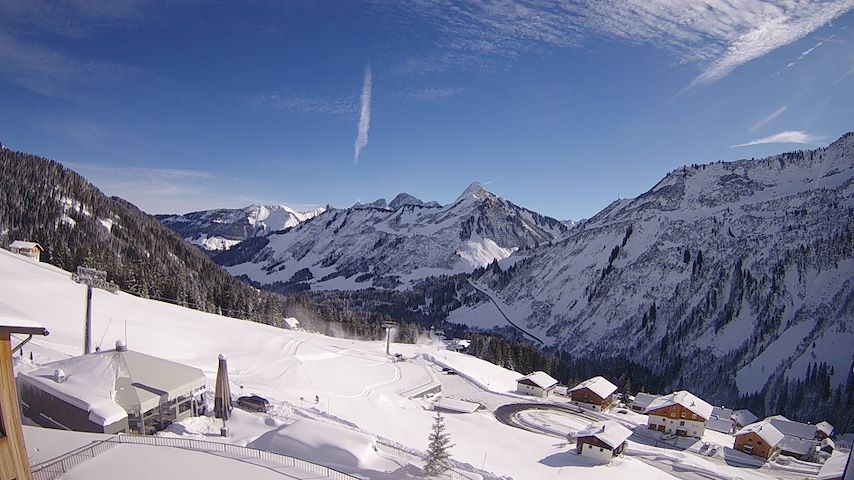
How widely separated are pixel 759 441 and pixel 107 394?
2172 inches

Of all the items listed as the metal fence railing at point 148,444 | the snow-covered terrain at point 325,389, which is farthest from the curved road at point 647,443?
the metal fence railing at point 148,444

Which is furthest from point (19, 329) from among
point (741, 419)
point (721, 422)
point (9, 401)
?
point (741, 419)

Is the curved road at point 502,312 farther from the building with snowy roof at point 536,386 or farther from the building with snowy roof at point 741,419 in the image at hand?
the building with snowy roof at point 536,386

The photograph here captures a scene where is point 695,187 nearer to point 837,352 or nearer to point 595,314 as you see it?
point 595,314

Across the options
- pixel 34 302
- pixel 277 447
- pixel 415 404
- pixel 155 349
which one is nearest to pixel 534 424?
pixel 415 404

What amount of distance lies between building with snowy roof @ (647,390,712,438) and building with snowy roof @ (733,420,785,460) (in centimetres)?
337

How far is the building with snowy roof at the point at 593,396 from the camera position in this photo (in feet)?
179

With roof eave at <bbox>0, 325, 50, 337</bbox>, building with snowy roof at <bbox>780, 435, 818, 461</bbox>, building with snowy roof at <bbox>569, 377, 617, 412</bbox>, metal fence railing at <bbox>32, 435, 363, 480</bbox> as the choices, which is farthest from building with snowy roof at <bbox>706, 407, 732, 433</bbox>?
roof eave at <bbox>0, 325, 50, 337</bbox>

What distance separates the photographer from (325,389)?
138 feet

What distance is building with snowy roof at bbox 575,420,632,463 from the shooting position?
111 feet

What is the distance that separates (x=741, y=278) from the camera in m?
129

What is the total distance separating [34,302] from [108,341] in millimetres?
11832

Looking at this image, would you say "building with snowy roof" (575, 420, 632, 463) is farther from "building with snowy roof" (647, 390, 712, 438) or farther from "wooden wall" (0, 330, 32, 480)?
"wooden wall" (0, 330, 32, 480)

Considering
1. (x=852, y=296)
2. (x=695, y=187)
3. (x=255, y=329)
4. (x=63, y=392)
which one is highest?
(x=695, y=187)
